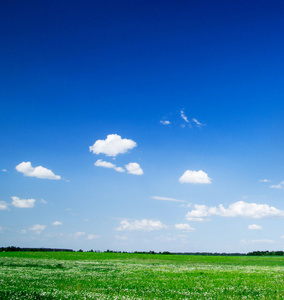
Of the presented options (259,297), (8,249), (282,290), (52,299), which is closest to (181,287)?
(259,297)

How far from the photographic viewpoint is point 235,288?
21.7m

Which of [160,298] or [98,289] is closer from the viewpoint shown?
[160,298]

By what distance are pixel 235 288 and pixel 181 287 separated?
450 centimetres

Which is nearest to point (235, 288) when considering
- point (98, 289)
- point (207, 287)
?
point (207, 287)

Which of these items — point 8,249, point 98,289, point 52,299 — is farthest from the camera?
point 8,249

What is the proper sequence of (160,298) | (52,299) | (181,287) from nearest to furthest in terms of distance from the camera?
(52,299) < (160,298) < (181,287)

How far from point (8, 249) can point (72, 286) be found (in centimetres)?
15001

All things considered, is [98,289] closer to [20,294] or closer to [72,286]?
[72,286]

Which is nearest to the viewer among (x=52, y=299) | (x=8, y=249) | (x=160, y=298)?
(x=52, y=299)

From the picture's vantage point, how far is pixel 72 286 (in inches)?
846

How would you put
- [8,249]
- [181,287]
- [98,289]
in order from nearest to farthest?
[98,289] → [181,287] → [8,249]

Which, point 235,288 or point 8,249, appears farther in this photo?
point 8,249

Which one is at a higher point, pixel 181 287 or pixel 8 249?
pixel 181 287

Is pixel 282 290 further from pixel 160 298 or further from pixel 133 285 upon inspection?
pixel 133 285
